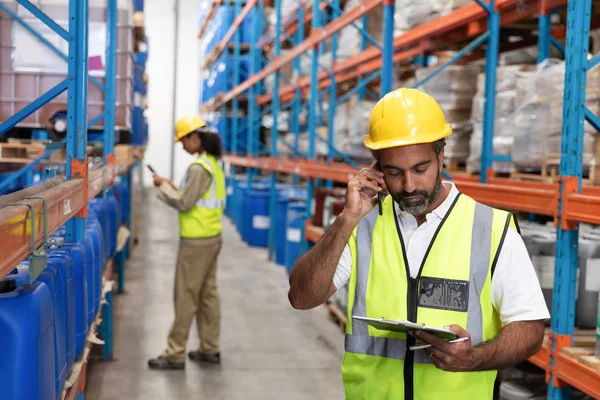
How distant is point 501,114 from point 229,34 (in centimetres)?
1244

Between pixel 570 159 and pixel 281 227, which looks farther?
pixel 281 227

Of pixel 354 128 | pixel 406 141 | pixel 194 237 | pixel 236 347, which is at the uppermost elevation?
pixel 354 128

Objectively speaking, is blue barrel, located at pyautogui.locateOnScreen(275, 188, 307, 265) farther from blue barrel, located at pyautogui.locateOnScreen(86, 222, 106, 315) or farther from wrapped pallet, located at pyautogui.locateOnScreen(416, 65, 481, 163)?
blue barrel, located at pyautogui.locateOnScreen(86, 222, 106, 315)

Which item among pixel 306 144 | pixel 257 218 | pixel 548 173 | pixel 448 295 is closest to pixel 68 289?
pixel 448 295

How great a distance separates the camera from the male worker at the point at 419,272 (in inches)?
91.4

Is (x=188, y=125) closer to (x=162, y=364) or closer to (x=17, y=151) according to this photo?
(x=17, y=151)

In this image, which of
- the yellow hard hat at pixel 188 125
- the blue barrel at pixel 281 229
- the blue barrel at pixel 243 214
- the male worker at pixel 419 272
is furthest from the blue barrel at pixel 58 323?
the blue barrel at pixel 243 214

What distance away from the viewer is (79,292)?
139 inches

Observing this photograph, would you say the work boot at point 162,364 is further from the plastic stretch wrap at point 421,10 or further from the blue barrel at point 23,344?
the blue barrel at point 23,344

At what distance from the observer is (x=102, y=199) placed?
6.02m

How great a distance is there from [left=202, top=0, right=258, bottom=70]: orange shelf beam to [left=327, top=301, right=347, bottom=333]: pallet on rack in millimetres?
7536

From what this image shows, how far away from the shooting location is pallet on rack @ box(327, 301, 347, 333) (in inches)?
296

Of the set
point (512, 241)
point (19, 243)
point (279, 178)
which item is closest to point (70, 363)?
point (19, 243)

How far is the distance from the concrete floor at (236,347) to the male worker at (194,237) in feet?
1.01
